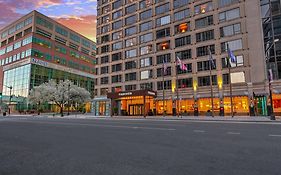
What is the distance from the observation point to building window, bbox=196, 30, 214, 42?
3950 centimetres

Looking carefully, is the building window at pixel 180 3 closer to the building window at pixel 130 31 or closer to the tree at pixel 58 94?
the building window at pixel 130 31

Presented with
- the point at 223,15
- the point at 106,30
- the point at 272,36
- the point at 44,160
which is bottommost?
the point at 44,160

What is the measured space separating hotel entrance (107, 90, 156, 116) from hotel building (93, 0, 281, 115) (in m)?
0.23

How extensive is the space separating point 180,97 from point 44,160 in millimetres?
37575

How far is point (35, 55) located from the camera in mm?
71125

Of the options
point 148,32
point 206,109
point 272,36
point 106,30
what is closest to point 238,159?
point 206,109

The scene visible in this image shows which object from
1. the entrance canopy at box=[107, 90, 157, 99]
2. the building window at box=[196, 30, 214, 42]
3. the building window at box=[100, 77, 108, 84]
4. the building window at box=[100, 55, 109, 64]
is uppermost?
the building window at box=[196, 30, 214, 42]

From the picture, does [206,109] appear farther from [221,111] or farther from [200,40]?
[200,40]

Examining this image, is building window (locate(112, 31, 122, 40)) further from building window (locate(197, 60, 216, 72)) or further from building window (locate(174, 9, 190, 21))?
building window (locate(197, 60, 216, 72))

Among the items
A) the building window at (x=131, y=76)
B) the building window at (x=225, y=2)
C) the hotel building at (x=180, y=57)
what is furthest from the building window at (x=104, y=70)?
the building window at (x=225, y=2)

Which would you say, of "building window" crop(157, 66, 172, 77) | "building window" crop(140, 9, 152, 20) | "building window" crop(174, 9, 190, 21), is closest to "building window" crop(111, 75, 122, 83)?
"building window" crop(157, 66, 172, 77)

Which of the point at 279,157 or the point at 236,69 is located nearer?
the point at 279,157

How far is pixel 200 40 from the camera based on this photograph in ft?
133

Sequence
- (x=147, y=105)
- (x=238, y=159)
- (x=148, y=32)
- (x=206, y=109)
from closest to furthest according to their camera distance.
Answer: (x=238, y=159) < (x=206, y=109) < (x=147, y=105) < (x=148, y=32)
